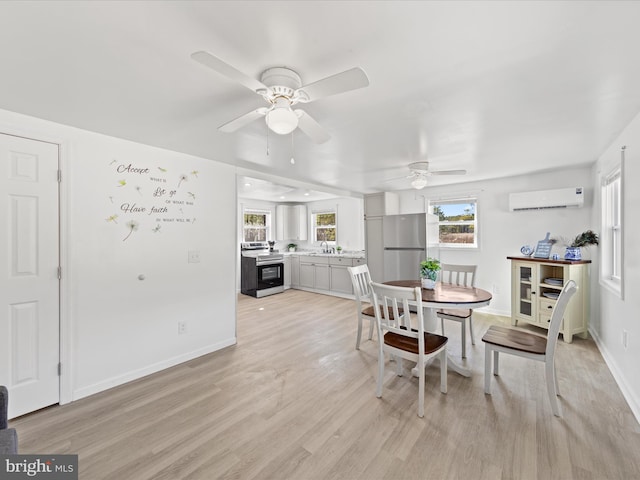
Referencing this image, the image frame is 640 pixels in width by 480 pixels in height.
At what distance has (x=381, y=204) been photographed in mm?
5465

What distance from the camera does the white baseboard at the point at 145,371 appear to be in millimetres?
2356

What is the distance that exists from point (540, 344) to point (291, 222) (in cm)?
610

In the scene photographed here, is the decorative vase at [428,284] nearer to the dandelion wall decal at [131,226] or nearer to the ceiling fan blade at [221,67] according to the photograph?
the ceiling fan blade at [221,67]

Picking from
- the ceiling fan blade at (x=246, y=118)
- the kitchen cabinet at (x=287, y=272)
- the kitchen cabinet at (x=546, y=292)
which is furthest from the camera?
the kitchen cabinet at (x=287, y=272)

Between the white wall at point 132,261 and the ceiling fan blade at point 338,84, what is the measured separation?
6.83 ft

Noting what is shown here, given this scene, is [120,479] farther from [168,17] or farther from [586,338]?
[586,338]

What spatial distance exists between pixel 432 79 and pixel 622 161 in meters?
2.23

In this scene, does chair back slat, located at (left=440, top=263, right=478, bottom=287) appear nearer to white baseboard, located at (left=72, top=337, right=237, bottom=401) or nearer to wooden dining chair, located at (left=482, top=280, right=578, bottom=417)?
wooden dining chair, located at (left=482, top=280, right=578, bottom=417)

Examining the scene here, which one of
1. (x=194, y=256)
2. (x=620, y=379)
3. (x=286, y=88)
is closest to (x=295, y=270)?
(x=194, y=256)

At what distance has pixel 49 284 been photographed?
221 centimetres

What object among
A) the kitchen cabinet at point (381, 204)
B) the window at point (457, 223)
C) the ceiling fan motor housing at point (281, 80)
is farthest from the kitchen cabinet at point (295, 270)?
the ceiling fan motor housing at point (281, 80)

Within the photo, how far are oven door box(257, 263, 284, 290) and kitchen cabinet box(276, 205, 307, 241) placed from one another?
120 centimetres

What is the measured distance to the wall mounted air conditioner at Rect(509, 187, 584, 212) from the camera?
150 inches

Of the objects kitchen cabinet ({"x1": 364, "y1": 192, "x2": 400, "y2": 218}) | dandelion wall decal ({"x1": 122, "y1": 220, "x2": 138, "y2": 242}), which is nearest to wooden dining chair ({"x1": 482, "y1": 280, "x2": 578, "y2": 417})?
kitchen cabinet ({"x1": 364, "y1": 192, "x2": 400, "y2": 218})
